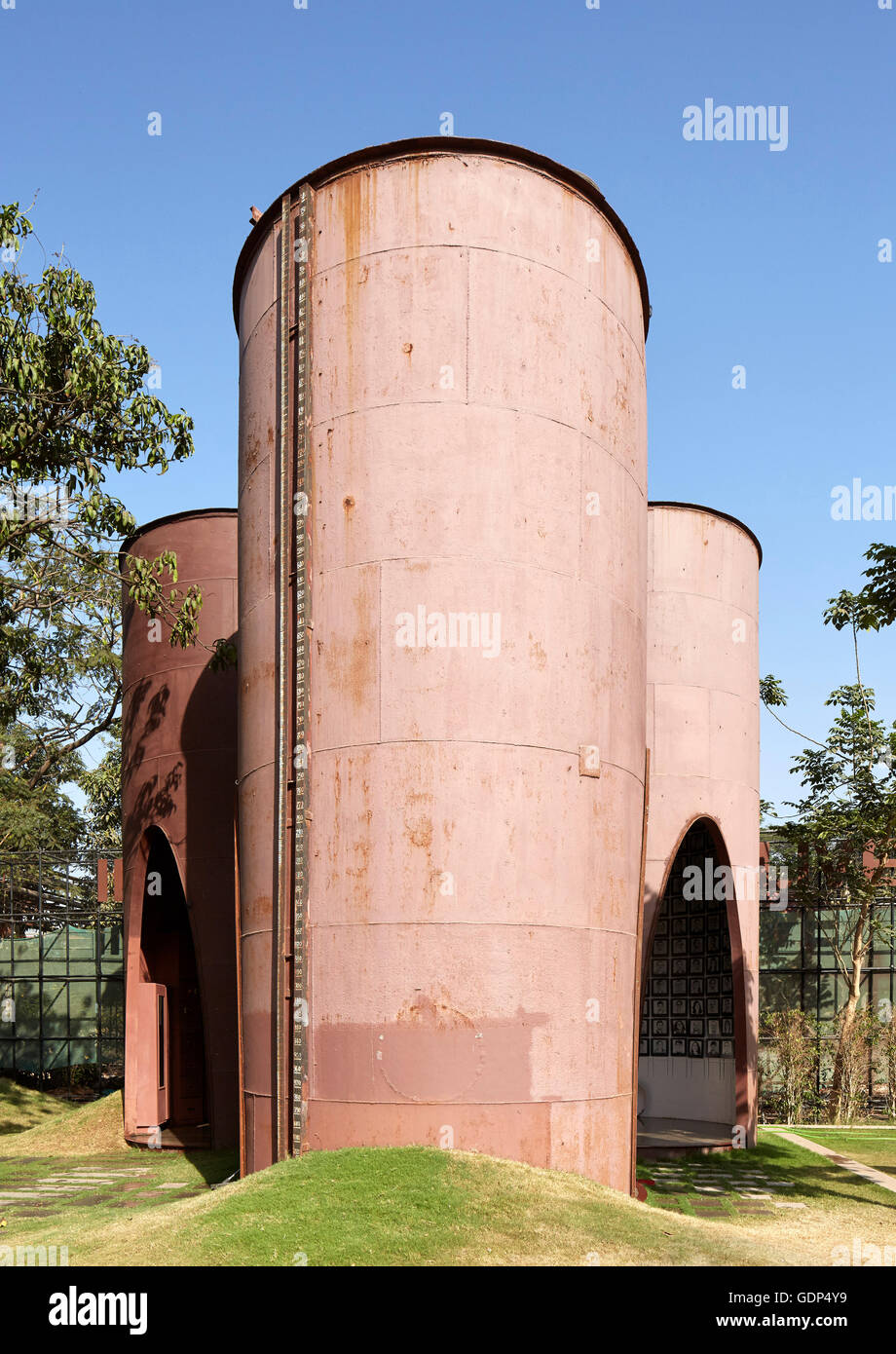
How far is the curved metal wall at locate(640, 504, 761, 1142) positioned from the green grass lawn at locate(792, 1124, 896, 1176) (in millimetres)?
1534

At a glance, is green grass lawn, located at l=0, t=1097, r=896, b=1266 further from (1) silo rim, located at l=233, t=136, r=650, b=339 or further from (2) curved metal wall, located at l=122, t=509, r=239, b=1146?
(1) silo rim, located at l=233, t=136, r=650, b=339

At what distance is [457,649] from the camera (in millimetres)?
11297

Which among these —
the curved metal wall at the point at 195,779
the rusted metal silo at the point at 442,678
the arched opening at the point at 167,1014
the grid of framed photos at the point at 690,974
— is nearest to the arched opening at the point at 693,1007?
the grid of framed photos at the point at 690,974

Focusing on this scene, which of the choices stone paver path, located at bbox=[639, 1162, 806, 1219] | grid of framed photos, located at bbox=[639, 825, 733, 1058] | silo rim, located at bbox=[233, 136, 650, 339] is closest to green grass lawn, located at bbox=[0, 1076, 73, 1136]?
grid of framed photos, located at bbox=[639, 825, 733, 1058]

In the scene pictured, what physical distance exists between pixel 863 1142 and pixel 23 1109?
1645cm

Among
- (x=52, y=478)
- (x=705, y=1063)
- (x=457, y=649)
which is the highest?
(x=52, y=478)

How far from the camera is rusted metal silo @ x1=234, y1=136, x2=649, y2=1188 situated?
10.9m

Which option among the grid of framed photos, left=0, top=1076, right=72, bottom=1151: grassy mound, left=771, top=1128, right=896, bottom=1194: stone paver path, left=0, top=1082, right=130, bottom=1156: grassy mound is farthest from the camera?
left=0, top=1076, right=72, bottom=1151: grassy mound

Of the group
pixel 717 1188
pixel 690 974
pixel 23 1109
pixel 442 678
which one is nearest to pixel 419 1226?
pixel 442 678

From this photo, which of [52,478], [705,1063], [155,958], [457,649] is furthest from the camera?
[705,1063]

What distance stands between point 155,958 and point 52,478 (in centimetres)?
883
